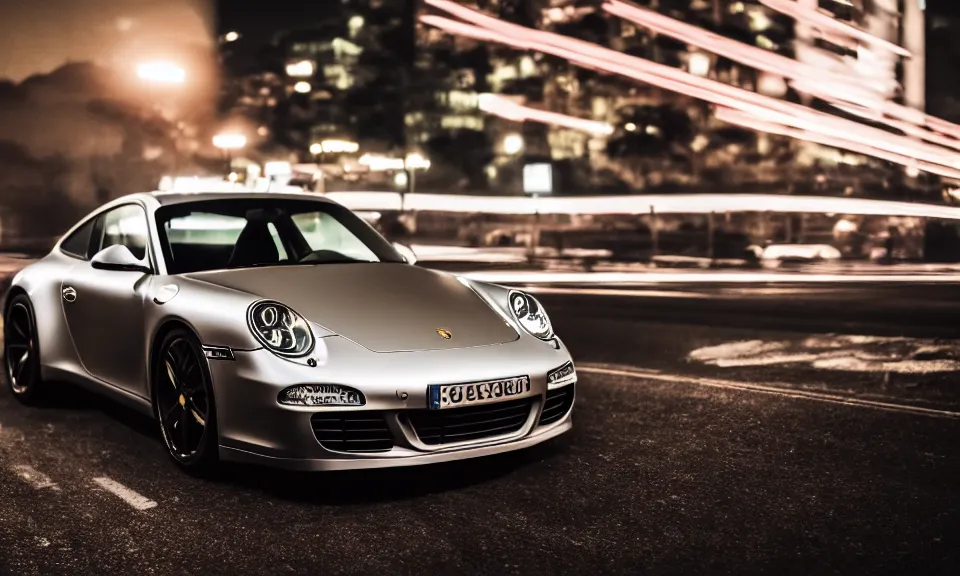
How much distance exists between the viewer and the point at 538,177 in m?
34.0

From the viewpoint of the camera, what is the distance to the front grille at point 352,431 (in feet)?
13.8

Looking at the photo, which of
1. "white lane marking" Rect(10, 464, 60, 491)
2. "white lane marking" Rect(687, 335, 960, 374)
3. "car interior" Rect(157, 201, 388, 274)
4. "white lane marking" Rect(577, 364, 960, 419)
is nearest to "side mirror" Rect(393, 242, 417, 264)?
"car interior" Rect(157, 201, 388, 274)

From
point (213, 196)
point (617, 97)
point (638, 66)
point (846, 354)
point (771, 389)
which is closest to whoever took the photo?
point (213, 196)

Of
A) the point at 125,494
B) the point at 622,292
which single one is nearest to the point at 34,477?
the point at 125,494

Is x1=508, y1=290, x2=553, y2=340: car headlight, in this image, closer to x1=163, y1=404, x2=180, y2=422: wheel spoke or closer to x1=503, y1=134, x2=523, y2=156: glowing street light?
x1=163, y1=404, x2=180, y2=422: wheel spoke

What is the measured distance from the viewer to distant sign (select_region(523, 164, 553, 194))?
111ft

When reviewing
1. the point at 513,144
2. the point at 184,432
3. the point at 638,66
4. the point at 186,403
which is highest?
the point at 513,144

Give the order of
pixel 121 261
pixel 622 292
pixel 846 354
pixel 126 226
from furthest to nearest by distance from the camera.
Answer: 1. pixel 622 292
2. pixel 846 354
3. pixel 126 226
4. pixel 121 261

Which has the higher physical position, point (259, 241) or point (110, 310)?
point (259, 241)

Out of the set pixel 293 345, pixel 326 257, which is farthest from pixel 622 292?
pixel 293 345

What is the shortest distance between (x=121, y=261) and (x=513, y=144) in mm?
90441

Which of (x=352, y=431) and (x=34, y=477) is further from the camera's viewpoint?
(x=34, y=477)

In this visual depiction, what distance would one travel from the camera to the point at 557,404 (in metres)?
4.81

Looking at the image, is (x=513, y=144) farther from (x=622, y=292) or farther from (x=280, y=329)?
(x=280, y=329)
